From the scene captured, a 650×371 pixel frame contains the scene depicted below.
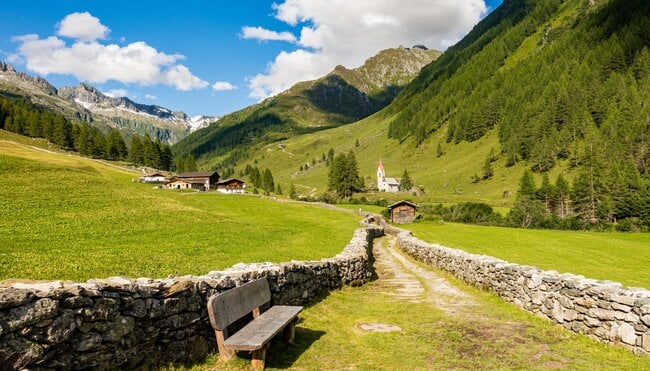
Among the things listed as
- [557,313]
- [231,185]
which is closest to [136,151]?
[231,185]

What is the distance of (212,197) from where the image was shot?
84.6 m

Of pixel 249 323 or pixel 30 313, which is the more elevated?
pixel 30 313

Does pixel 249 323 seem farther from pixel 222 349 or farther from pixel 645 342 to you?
pixel 645 342

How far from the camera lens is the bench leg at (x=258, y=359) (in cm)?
906

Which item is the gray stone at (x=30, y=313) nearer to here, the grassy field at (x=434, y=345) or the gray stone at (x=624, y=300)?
the grassy field at (x=434, y=345)

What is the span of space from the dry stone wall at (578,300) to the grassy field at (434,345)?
42 centimetres

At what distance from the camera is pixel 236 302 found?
10047 millimetres

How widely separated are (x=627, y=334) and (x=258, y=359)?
33.1 ft

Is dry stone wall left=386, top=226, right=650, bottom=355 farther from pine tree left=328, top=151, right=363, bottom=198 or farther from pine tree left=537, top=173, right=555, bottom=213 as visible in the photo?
pine tree left=328, top=151, right=363, bottom=198

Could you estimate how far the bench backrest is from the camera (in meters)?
9.10

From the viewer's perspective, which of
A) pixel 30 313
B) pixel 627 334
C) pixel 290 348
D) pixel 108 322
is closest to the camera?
pixel 30 313

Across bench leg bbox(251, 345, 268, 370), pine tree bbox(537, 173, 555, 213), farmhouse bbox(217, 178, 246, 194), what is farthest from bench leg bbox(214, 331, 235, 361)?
farmhouse bbox(217, 178, 246, 194)

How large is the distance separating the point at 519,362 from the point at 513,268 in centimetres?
813

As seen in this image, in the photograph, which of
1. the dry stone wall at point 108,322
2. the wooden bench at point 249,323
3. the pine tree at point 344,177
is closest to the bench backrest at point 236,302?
the wooden bench at point 249,323
